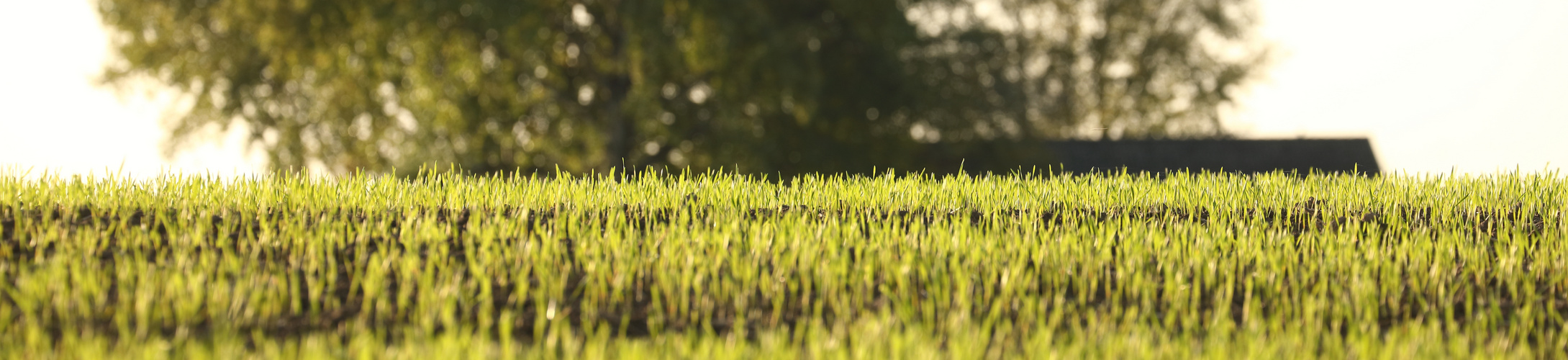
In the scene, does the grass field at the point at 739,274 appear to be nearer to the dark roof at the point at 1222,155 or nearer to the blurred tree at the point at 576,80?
the blurred tree at the point at 576,80

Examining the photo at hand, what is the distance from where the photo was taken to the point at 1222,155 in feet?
89.1

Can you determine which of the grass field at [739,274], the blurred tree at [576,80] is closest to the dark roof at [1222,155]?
the blurred tree at [576,80]

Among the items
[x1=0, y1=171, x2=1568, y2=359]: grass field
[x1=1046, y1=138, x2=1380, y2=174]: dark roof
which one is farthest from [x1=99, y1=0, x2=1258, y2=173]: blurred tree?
[x1=0, y1=171, x2=1568, y2=359]: grass field

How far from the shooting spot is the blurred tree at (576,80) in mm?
16719

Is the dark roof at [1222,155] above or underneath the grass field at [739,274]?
above

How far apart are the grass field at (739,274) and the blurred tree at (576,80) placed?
28.0ft

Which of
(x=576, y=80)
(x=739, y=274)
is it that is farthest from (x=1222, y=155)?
(x=739, y=274)

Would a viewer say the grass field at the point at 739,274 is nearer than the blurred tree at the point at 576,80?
Yes

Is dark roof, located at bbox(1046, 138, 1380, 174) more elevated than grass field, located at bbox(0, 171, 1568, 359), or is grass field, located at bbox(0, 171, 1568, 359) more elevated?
dark roof, located at bbox(1046, 138, 1380, 174)

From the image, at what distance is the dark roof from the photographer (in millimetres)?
26078

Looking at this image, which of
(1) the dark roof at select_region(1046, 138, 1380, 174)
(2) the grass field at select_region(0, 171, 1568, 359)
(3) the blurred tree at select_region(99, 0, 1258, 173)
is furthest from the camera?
(1) the dark roof at select_region(1046, 138, 1380, 174)

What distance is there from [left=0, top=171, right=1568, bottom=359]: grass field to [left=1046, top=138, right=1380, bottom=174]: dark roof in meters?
19.2

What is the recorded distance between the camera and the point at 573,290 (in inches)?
182

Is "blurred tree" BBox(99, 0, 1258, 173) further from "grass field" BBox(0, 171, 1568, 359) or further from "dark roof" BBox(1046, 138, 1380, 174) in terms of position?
"grass field" BBox(0, 171, 1568, 359)
